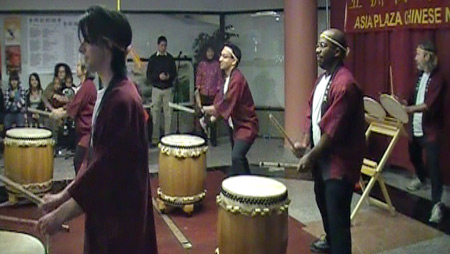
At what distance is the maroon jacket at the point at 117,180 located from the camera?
1.70 meters

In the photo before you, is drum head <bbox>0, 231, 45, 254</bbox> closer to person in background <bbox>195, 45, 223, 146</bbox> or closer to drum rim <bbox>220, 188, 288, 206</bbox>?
drum rim <bbox>220, 188, 288, 206</bbox>

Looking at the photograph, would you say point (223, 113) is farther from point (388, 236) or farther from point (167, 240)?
point (388, 236)

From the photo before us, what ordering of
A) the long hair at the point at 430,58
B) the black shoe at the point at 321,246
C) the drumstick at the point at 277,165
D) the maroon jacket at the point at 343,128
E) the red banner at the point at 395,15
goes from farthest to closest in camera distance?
the drumstick at the point at 277,165 < the red banner at the point at 395,15 < the long hair at the point at 430,58 < the black shoe at the point at 321,246 < the maroon jacket at the point at 343,128

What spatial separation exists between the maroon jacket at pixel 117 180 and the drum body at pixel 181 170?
2436 millimetres

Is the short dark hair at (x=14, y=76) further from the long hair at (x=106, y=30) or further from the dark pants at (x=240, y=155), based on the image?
the long hair at (x=106, y=30)

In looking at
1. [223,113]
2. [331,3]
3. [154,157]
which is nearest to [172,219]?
[223,113]

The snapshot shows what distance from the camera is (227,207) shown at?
2832mm

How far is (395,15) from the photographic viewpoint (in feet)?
17.9

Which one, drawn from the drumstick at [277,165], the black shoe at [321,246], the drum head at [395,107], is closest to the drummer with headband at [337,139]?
the black shoe at [321,246]

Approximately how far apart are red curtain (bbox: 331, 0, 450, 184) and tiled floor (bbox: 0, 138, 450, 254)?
35cm

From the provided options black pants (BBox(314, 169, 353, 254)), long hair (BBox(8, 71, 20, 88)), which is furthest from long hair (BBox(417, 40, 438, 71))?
long hair (BBox(8, 71, 20, 88))

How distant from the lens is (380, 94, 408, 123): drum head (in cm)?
411

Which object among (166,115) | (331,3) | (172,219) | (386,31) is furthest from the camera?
(166,115)

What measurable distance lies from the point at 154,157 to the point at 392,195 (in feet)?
9.35
